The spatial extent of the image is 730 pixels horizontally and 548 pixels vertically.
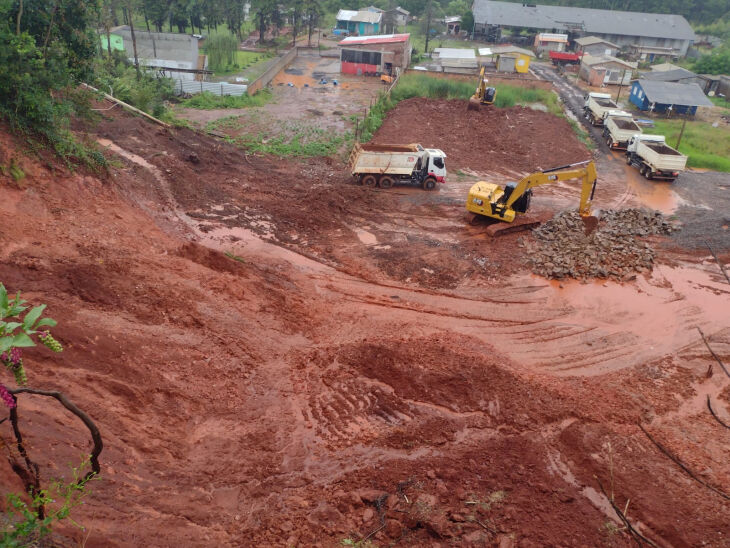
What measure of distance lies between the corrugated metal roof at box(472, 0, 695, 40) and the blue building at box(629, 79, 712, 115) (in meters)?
25.3

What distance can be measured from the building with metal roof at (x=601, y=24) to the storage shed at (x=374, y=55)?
75.4ft

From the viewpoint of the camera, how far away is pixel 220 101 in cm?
3472

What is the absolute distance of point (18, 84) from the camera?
15844 millimetres

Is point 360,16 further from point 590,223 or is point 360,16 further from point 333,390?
point 333,390

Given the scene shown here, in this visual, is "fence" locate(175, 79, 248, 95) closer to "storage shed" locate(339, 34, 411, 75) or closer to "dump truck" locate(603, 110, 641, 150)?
"storage shed" locate(339, 34, 411, 75)

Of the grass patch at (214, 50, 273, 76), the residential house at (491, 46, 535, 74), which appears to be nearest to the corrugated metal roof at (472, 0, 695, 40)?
the residential house at (491, 46, 535, 74)

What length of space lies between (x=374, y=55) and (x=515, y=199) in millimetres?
31911

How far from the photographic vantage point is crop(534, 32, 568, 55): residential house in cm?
5850

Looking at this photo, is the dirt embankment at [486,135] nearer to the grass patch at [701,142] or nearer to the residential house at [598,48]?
the grass patch at [701,142]

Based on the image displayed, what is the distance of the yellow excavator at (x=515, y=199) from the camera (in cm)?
1883

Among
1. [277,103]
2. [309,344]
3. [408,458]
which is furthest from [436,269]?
[277,103]

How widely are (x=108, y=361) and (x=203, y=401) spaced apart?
6.57 ft

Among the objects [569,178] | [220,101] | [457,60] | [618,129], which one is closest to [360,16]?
[457,60]

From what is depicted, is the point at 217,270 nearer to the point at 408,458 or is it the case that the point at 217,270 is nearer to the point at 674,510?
the point at 408,458
